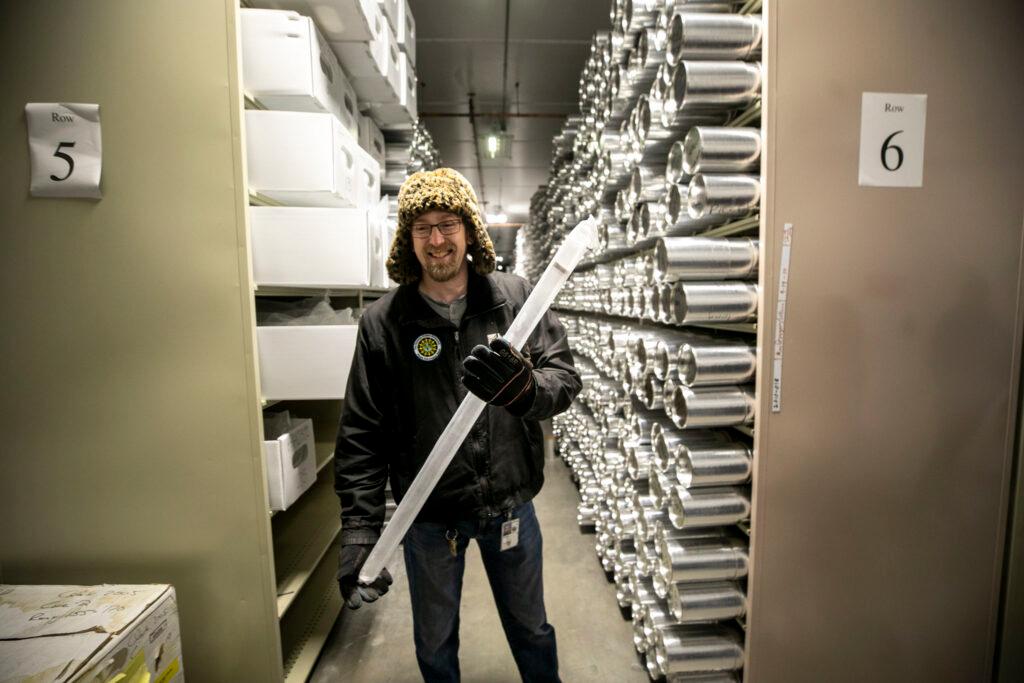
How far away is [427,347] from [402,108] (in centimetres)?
216

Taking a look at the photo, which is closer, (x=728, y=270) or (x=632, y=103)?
(x=728, y=270)

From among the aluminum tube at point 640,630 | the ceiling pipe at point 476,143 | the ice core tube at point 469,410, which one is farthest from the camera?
the ceiling pipe at point 476,143

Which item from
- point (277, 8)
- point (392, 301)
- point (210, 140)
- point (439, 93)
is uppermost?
point (439, 93)

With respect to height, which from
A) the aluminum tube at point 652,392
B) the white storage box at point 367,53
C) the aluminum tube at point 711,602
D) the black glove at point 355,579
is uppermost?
the white storage box at point 367,53

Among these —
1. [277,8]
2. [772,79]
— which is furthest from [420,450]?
[277,8]

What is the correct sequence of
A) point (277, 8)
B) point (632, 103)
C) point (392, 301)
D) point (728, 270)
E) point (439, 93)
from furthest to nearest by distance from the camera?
point (439, 93) < point (632, 103) < point (277, 8) < point (392, 301) < point (728, 270)

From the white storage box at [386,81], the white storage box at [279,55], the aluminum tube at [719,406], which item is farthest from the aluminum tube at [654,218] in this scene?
the white storage box at [386,81]

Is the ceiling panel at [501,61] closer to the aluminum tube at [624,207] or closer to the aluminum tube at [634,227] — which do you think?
the aluminum tube at [624,207]

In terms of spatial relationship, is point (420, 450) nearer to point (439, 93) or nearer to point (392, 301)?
point (392, 301)

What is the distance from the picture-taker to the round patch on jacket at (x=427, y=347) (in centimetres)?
151

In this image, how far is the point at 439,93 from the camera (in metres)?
5.18

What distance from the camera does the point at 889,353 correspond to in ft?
4.37

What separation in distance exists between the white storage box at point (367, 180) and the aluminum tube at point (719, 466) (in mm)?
1834

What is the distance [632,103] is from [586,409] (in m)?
2.25
